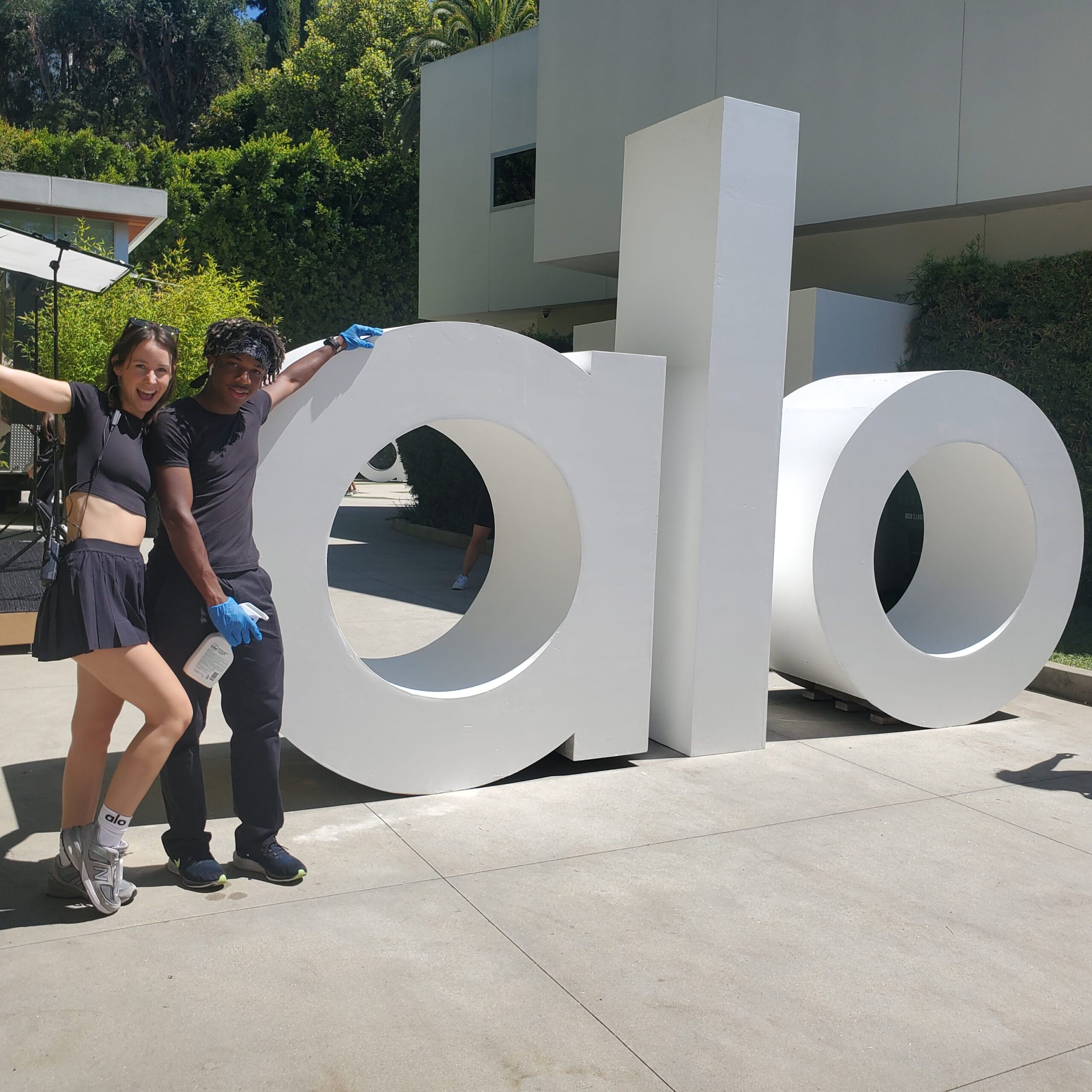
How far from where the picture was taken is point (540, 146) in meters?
15.9

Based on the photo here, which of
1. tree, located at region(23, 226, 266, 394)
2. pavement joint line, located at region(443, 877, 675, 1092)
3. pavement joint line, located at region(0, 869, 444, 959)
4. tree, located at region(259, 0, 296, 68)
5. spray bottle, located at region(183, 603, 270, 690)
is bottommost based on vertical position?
pavement joint line, located at region(443, 877, 675, 1092)

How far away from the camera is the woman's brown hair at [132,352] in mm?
3562

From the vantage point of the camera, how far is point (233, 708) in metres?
3.93

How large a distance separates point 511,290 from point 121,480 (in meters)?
16.1

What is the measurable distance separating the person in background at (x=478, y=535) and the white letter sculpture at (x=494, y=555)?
4703mm

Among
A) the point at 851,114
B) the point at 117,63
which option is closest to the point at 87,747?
the point at 851,114

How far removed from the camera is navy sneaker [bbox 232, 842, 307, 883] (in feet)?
12.9

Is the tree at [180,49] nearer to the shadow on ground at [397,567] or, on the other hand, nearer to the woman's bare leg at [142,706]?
the shadow on ground at [397,567]

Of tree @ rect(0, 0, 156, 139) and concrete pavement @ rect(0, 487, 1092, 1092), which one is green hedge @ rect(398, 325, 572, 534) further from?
tree @ rect(0, 0, 156, 139)

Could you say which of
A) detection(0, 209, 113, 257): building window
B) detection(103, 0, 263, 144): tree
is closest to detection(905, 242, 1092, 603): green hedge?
detection(0, 209, 113, 257): building window

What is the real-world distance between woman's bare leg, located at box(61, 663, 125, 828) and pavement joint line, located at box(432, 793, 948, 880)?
1.24 metres

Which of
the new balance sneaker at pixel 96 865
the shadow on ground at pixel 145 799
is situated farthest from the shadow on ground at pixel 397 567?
the new balance sneaker at pixel 96 865

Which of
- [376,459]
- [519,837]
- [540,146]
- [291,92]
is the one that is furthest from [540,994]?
[291,92]

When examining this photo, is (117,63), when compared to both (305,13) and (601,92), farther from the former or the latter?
(601,92)
